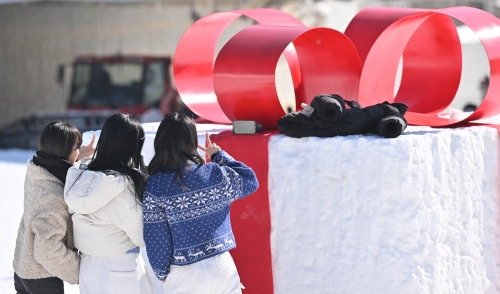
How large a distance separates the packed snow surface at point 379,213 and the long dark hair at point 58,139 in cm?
103

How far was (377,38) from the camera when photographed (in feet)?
15.6

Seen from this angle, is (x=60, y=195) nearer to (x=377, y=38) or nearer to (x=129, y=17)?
(x=377, y=38)

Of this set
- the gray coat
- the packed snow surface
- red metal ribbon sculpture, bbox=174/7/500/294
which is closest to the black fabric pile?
the packed snow surface

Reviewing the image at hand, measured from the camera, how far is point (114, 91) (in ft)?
43.9

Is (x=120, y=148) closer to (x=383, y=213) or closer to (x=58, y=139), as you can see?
(x=58, y=139)

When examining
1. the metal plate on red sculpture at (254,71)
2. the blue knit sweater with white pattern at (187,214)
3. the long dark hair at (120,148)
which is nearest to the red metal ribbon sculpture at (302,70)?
the metal plate on red sculpture at (254,71)

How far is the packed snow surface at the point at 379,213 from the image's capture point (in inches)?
139

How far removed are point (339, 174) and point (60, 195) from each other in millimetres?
1308

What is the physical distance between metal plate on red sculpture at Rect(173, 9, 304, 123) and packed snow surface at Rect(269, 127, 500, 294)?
5.57 ft

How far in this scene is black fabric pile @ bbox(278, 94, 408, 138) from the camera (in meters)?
3.74

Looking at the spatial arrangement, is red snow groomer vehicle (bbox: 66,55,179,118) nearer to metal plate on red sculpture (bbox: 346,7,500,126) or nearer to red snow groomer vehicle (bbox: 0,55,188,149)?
red snow groomer vehicle (bbox: 0,55,188,149)

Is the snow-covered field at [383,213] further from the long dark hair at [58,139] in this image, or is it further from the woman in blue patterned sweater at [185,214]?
the long dark hair at [58,139]

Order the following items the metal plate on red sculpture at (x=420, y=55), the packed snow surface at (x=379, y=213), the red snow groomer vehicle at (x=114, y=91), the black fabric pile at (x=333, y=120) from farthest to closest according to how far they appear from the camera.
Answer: the red snow groomer vehicle at (x=114, y=91) < the metal plate on red sculpture at (x=420, y=55) < the black fabric pile at (x=333, y=120) < the packed snow surface at (x=379, y=213)

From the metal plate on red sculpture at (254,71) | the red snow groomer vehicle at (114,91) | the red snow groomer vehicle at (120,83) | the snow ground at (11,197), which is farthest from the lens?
the red snow groomer vehicle at (120,83)
